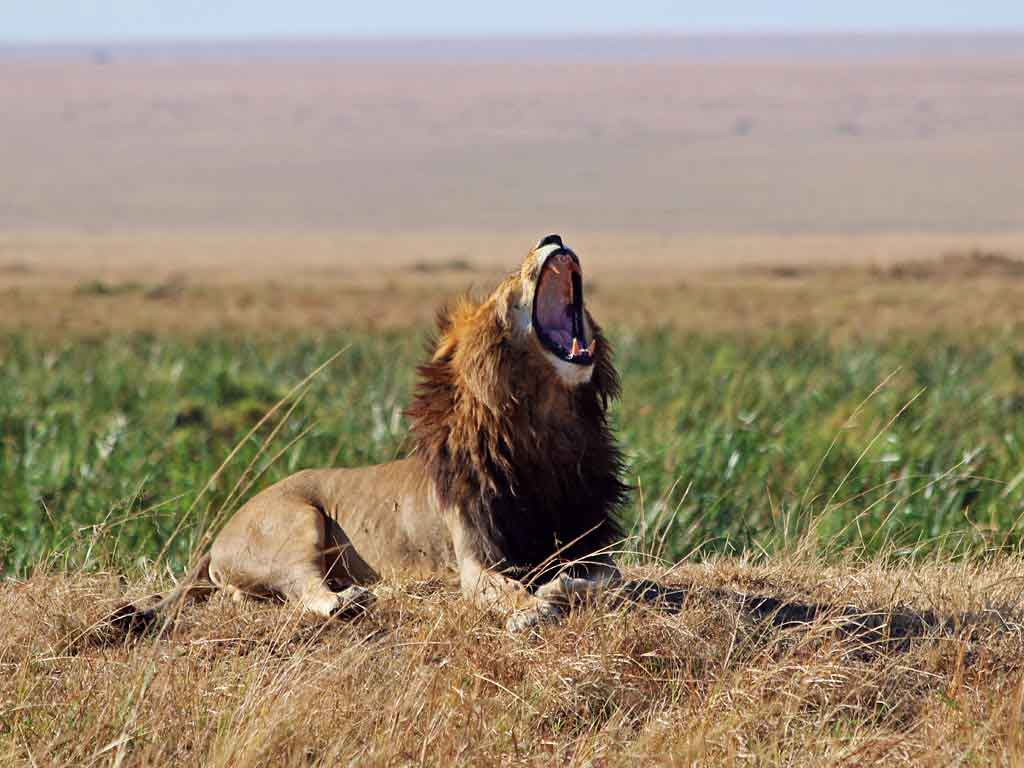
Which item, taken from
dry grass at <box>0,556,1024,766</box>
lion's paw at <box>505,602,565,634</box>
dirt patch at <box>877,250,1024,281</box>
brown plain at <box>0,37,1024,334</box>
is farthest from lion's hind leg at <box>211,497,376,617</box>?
dirt patch at <box>877,250,1024,281</box>

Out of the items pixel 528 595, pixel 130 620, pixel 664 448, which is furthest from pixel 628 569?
pixel 664 448

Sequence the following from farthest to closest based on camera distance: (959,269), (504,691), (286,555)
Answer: (959,269)
(286,555)
(504,691)

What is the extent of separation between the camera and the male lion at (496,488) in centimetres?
514

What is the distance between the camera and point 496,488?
528 cm

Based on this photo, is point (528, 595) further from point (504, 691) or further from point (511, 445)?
point (504, 691)

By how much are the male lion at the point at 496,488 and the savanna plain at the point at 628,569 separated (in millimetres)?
183

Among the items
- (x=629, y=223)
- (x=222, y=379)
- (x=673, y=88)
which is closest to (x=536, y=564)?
(x=222, y=379)

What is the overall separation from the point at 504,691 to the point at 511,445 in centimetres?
105

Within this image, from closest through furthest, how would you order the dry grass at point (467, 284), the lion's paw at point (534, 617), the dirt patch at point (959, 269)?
the lion's paw at point (534, 617), the dry grass at point (467, 284), the dirt patch at point (959, 269)

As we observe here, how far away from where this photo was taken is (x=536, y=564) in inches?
213

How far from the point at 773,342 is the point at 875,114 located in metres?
139

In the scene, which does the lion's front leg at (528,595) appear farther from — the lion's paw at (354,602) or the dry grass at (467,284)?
the dry grass at (467,284)

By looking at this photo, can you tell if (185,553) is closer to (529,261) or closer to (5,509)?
(5,509)

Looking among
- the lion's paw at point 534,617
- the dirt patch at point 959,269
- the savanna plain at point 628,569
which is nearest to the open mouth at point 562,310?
the savanna plain at point 628,569
